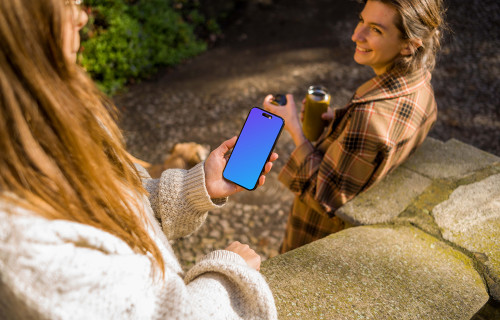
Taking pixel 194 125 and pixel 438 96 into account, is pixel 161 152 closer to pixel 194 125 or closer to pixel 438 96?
pixel 194 125

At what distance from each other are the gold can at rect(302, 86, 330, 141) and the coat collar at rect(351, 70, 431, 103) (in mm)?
278

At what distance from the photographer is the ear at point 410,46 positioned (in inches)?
73.9

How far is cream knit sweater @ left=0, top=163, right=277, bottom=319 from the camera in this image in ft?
2.57

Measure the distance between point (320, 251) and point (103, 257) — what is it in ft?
3.69

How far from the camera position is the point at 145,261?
0.97 metres

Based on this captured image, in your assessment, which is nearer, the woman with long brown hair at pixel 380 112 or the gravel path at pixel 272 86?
the woman with long brown hair at pixel 380 112

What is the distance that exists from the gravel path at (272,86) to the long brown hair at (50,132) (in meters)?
2.33

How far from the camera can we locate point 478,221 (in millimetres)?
1872

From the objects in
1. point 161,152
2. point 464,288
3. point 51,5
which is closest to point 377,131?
point 464,288

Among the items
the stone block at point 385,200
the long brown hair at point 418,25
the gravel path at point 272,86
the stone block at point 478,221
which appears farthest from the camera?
the gravel path at point 272,86

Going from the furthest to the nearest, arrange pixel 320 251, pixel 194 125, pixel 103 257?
pixel 194 125 → pixel 320 251 → pixel 103 257

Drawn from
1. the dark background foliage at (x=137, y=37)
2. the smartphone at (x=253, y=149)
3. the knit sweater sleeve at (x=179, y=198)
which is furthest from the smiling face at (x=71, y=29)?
the dark background foliage at (x=137, y=37)

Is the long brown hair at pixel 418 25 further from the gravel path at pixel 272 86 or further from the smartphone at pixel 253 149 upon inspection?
the gravel path at pixel 272 86

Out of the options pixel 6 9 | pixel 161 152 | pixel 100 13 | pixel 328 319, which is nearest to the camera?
pixel 6 9
